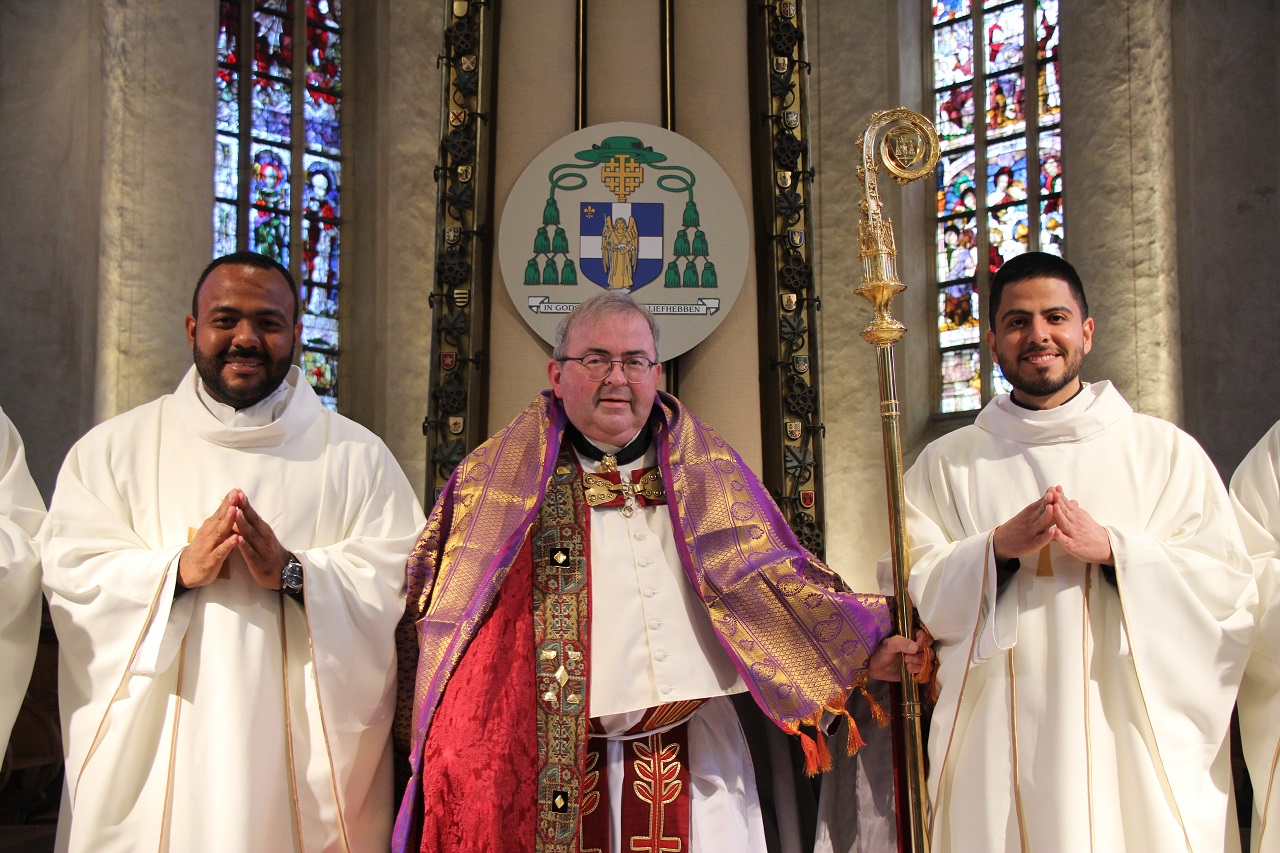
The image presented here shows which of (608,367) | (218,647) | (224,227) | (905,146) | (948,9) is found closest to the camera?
(218,647)

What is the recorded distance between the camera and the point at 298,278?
9047mm

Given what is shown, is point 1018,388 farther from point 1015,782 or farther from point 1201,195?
point 1201,195

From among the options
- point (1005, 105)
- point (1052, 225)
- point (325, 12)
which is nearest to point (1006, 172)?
point (1005, 105)

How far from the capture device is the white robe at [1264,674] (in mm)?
3674

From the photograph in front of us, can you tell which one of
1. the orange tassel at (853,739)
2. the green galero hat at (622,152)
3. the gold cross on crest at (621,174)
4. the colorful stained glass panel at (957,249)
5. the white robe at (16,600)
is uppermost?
the colorful stained glass panel at (957,249)

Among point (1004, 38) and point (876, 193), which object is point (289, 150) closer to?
point (1004, 38)

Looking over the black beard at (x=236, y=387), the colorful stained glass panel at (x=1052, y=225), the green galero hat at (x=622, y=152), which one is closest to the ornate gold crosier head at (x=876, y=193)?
the black beard at (x=236, y=387)

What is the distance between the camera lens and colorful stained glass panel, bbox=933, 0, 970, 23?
31.1ft

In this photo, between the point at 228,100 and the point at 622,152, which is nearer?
the point at 622,152

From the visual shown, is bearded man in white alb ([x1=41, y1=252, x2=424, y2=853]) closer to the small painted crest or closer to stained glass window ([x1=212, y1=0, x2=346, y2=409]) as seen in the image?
the small painted crest

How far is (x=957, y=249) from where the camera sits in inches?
367

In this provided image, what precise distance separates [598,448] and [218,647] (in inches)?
45.7

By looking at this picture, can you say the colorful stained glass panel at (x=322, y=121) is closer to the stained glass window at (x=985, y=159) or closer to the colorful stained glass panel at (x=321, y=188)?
the colorful stained glass panel at (x=321, y=188)

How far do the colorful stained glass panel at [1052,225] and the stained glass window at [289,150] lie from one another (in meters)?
4.58
